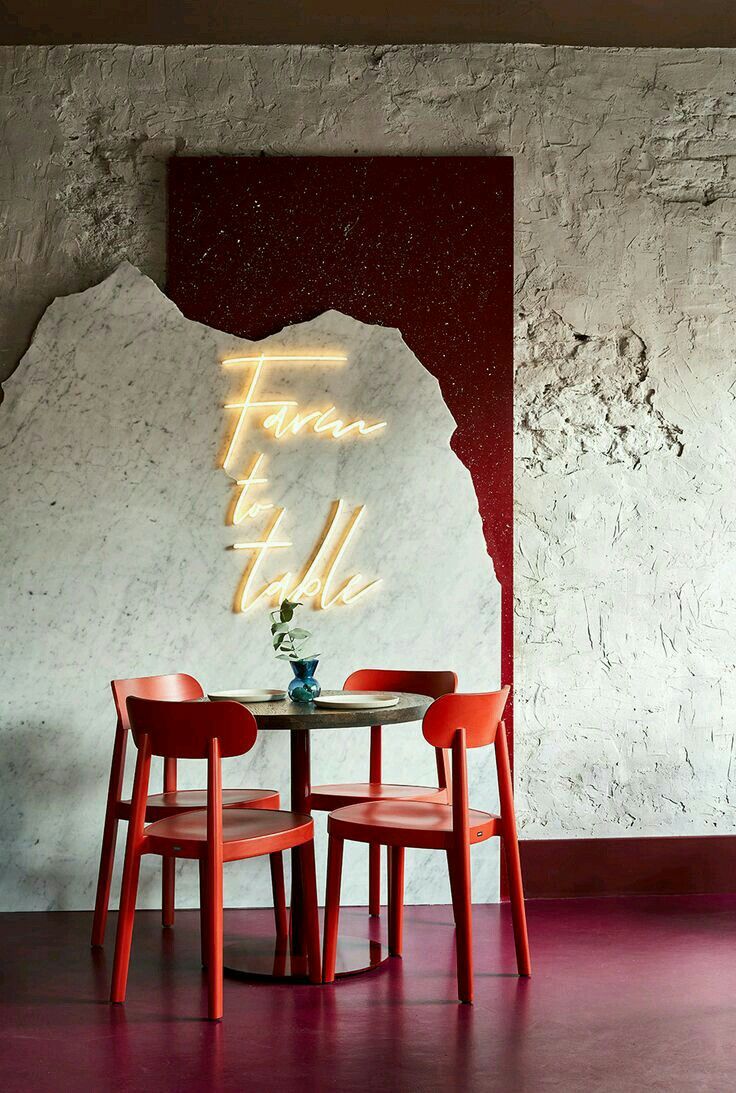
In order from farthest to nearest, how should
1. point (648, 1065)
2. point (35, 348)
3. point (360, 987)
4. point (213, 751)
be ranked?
point (35, 348) < point (360, 987) < point (213, 751) < point (648, 1065)

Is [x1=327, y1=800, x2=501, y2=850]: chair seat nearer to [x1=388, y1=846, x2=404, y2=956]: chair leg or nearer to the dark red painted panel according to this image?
[x1=388, y1=846, x2=404, y2=956]: chair leg

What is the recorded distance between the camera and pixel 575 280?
4.66 m

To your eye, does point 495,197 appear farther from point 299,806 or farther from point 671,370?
point 299,806

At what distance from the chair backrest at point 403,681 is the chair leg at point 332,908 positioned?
0.79 meters

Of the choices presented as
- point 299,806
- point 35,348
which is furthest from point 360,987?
point 35,348

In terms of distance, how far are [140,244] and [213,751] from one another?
234 centimetres

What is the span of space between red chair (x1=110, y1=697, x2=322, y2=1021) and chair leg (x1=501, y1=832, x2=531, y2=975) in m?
0.61

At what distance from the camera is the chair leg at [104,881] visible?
3871 millimetres

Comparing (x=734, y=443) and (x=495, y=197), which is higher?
(x=495, y=197)

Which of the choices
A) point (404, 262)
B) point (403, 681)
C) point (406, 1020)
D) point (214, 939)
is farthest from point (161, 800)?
point (404, 262)

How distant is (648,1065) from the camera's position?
9.22 ft

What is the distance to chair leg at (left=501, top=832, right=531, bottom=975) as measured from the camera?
136 inches

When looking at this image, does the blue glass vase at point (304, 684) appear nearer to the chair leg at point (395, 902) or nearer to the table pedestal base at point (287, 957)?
the chair leg at point (395, 902)

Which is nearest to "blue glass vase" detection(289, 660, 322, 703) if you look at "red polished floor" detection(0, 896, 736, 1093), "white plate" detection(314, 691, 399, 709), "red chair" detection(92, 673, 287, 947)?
"white plate" detection(314, 691, 399, 709)
